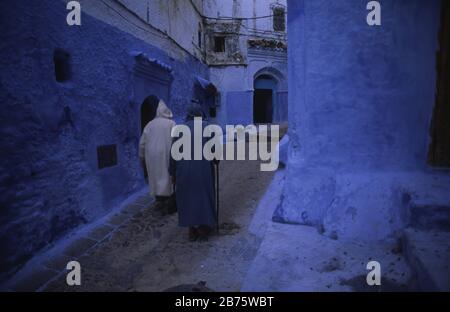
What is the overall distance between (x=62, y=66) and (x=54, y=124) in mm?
921

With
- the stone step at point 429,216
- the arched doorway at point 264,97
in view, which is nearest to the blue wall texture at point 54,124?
the stone step at point 429,216

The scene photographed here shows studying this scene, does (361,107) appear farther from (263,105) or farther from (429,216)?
(263,105)

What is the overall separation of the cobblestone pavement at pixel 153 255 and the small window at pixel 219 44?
43.4ft

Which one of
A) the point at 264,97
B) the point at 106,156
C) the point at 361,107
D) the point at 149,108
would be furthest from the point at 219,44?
the point at 361,107

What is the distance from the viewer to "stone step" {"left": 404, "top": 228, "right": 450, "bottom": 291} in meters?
1.84

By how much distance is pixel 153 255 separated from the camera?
3.64 metres

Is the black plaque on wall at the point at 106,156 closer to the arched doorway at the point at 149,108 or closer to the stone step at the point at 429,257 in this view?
the arched doorway at the point at 149,108

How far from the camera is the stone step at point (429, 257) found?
1.84m

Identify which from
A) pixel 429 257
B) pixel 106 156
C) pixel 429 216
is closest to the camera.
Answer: pixel 429 257

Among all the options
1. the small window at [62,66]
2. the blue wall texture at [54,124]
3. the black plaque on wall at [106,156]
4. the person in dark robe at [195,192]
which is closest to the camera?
the blue wall texture at [54,124]

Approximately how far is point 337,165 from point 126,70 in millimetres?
4258

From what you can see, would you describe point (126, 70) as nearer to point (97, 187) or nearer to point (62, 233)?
point (97, 187)

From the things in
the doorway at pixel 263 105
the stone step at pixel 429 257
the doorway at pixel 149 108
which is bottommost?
the stone step at pixel 429 257

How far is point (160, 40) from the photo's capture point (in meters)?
7.42
